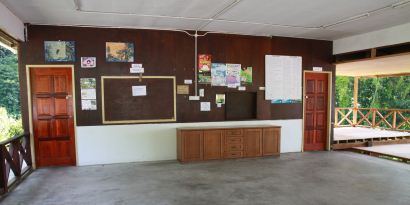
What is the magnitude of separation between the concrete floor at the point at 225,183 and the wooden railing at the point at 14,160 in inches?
6.5

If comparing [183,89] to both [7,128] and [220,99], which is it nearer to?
[220,99]

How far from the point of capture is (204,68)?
6438 millimetres

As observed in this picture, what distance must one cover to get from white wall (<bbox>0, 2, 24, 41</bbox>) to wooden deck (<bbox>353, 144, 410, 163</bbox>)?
28.9 ft

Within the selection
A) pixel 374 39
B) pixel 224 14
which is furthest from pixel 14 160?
pixel 374 39

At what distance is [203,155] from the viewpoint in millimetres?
6082

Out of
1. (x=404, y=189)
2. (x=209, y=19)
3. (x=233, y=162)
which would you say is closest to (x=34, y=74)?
(x=209, y=19)

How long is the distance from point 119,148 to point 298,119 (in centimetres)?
464

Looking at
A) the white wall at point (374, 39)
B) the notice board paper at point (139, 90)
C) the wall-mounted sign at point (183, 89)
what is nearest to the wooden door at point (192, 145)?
the wall-mounted sign at point (183, 89)

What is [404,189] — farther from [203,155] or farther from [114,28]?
[114,28]

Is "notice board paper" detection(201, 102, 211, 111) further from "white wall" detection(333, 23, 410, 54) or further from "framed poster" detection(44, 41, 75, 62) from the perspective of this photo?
"white wall" detection(333, 23, 410, 54)

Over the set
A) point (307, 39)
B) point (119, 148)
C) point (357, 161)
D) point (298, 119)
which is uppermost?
point (307, 39)

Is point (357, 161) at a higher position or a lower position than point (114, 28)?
lower

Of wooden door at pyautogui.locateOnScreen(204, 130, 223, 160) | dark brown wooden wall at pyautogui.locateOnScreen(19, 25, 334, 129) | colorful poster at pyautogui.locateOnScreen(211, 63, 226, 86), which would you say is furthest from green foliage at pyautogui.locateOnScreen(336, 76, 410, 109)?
wooden door at pyautogui.locateOnScreen(204, 130, 223, 160)

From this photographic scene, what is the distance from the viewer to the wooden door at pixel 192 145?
5930 mm
